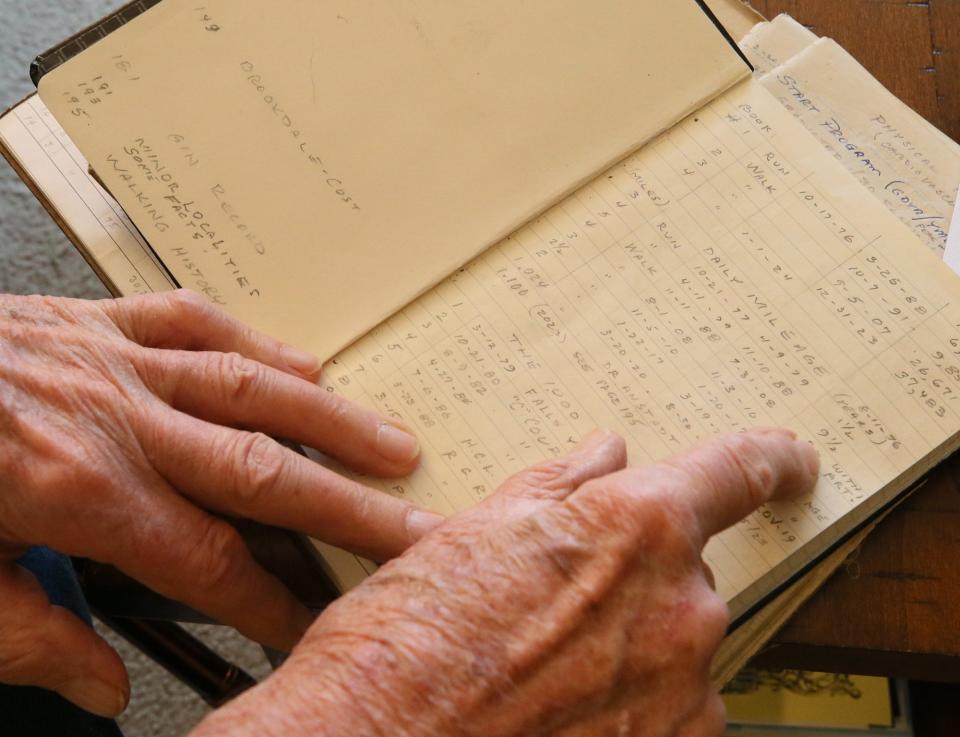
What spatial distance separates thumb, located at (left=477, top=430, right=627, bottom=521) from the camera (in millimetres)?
524

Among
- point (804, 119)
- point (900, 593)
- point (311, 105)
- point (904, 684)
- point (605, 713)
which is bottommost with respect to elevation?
point (904, 684)

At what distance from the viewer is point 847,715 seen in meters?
0.85

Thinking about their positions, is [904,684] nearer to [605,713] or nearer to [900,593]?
[900,593]

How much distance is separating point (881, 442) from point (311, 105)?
43 cm

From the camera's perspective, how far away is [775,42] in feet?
2.39

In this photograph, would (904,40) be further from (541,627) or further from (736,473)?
(541,627)

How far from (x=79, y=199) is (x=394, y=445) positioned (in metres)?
Answer: 0.31

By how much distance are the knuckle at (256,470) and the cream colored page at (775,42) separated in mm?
467

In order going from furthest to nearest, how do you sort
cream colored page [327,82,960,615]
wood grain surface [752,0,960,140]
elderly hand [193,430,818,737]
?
wood grain surface [752,0,960,140], cream colored page [327,82,960,615], elderly hand [193,430,818,737]

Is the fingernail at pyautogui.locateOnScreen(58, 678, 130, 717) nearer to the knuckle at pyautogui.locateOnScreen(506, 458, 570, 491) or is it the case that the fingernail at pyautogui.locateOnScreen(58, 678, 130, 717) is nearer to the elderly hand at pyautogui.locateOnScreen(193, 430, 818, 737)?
the elderly hand at pyautogui.locateOnScreen(193, 430, 818, 737)

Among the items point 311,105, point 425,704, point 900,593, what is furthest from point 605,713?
point 311,105

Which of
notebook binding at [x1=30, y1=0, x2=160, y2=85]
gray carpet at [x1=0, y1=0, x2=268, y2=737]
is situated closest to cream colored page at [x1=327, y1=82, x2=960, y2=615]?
notebook binding at [x1=30, y1=0, x2=160, y2=85]

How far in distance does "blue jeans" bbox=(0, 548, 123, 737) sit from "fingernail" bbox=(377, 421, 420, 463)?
254 mm

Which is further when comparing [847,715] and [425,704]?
→ [847,715]
